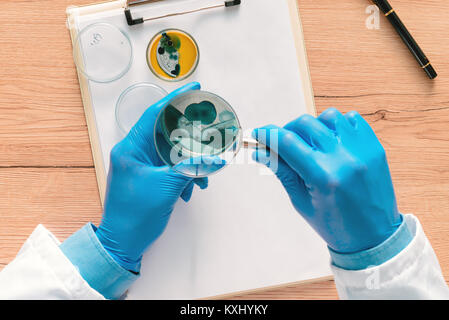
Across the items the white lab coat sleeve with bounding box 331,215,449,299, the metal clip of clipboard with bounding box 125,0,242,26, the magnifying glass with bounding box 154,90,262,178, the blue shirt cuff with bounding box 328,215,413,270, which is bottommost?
the white lab coat sleeve with bounding box 331,215,449,299

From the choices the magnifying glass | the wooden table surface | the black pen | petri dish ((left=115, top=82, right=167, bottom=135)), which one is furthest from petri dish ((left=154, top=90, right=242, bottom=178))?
the black pen

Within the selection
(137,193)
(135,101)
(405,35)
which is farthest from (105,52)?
(405,35)

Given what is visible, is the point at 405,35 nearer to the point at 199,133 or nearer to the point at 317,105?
the point at 317,105

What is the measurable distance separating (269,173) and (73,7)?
1.80 feet

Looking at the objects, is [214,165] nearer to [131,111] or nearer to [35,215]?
[131,111]

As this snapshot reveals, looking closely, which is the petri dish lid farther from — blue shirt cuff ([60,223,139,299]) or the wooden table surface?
blue shirt cuff ([60,223,139,299])

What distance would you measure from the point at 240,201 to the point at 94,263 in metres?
0.32

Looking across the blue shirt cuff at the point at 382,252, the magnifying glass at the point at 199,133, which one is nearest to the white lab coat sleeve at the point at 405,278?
the blue shirt cuff at the point at 382,252

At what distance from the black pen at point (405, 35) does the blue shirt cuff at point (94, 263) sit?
777 mm

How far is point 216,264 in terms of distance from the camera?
0.85 metres

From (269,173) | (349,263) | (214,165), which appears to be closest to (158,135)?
(214,165)

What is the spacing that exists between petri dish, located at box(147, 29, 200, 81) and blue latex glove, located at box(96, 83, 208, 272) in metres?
0.07

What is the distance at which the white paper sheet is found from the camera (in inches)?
32.9

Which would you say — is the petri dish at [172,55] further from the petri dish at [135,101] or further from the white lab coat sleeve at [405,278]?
the white lab coat sleeve at [405,278]
